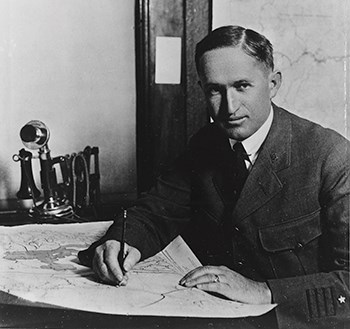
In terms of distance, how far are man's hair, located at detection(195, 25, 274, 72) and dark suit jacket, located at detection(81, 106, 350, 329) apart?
10 centimetres

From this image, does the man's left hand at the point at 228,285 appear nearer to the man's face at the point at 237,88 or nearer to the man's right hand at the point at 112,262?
the man's right hand at the point at 112,262

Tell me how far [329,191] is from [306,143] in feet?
0.34

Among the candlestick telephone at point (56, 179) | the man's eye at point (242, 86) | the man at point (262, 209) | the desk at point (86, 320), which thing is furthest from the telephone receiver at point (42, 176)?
the man's eye at point (242, 86)

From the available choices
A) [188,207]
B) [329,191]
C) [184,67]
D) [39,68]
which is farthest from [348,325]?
[39,68]

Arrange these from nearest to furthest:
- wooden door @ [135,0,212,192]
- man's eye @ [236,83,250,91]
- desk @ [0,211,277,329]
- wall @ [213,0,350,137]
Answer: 1. desk @ [0,211,277,329]
2. man's eye @ [236,83,250,91]
3. wall @ [213,0,350,137]
4. wooden door @ [135,0,212,192]

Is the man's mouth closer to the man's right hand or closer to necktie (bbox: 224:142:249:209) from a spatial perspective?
necktie (bbox: 224:142:249:209)

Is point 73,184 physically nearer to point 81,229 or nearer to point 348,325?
point 81,229

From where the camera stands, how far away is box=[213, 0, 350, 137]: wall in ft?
3.44

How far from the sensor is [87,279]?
0.86 m

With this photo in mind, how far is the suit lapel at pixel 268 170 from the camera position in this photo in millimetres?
929

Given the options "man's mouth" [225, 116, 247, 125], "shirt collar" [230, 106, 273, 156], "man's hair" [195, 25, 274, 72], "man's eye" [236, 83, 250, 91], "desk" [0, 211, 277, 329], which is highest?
"man's hair" [195, 25, 274, 72]

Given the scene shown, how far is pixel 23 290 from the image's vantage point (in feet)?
2.72

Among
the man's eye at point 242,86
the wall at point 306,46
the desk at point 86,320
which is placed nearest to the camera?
the desk at point 86,320

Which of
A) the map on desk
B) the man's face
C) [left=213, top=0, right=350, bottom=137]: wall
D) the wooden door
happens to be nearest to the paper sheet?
the wooden door
